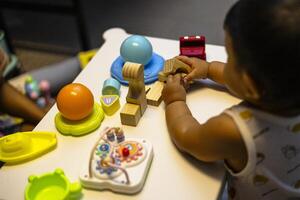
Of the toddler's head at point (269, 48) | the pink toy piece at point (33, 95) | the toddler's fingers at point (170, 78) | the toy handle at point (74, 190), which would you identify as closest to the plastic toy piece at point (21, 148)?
the toy handle at point (74, 190)

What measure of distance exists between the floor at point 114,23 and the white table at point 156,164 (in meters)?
0.89

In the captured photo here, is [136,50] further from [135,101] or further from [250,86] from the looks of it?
[250,86]

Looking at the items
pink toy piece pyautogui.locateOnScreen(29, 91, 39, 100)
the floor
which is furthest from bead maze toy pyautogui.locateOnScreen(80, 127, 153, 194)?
the floor

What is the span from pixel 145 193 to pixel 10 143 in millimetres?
230

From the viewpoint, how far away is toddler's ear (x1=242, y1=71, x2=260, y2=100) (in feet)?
1.69

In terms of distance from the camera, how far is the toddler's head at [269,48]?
0.46m

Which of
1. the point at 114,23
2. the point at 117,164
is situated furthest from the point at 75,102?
the point at 114,23

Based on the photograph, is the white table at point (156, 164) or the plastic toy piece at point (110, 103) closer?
the white table at point (156, 164)

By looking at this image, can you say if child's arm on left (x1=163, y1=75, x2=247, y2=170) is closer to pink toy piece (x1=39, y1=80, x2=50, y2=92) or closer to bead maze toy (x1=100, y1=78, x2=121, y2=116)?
bead maze toy (x1=100, y1=78, x2=121, y2=116)

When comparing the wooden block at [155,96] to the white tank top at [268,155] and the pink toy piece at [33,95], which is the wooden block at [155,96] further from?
the pink toy piece at [33,95]

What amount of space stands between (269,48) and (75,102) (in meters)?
0.32

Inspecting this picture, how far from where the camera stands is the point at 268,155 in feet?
1.83

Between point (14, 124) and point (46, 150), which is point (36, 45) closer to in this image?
point (14, 124)

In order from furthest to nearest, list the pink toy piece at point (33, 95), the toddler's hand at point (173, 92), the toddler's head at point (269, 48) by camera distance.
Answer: the pink toy piece at point (33, 95), the toddler's hand at point (173, 92), the toddler's head at point (269, 48)
